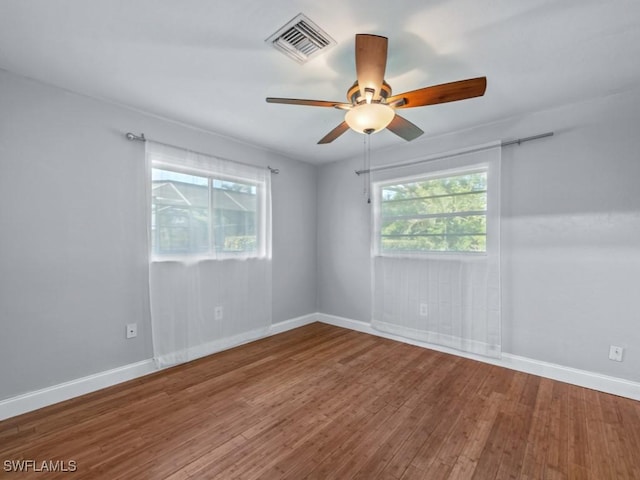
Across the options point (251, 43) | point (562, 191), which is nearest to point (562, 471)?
point (562, 191)

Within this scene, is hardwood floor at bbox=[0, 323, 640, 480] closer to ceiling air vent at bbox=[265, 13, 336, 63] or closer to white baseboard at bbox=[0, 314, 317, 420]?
white baseboard at bbox=[0, 314, 317, 420]

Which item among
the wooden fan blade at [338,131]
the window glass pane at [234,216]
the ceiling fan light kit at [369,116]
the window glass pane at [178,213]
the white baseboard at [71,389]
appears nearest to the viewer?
the ceiling fan light kit at [369,116]

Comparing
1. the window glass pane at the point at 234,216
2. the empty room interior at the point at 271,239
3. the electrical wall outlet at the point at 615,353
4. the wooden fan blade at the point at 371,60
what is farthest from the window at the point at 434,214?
the wooden fan blade at the point at 371,60

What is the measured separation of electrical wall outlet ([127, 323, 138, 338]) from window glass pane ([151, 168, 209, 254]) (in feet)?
2.28

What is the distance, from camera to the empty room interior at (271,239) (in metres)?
1.60

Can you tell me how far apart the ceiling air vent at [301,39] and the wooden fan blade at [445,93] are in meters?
0.53

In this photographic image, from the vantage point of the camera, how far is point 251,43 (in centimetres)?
172

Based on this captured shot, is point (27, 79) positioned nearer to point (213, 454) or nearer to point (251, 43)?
point (251, 43)

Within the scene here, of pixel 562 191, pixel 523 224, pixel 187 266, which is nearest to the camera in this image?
pixel 562 191

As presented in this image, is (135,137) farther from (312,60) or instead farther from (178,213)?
(312,60)

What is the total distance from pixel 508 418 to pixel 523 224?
171 cm

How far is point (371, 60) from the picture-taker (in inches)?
59.3

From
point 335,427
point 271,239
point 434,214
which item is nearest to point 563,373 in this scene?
point 434,214

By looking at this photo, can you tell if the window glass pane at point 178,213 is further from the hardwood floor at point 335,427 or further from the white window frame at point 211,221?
the hardwood floor at point 335,427
